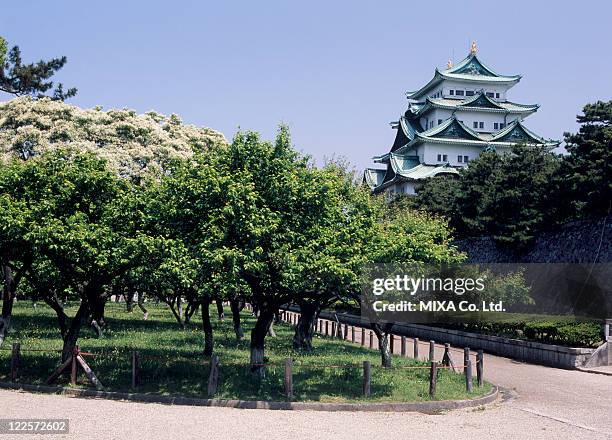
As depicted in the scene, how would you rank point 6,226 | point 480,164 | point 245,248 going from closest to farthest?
point 245,248 < point 6,226 < point 480,164

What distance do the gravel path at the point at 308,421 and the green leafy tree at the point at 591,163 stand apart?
18495mm

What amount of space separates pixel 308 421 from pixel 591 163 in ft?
83.6

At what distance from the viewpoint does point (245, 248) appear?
13766mm

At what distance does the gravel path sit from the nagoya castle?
49.1 m

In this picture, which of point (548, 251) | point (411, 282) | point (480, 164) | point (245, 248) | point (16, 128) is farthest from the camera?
point (480, 164)

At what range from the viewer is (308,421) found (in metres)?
12.4

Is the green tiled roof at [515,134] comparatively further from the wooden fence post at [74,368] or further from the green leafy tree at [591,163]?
the wooden fence post at [74,368]

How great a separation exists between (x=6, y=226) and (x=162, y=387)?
17.0ft

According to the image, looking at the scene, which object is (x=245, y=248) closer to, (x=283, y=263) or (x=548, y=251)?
(x=283, y=263)

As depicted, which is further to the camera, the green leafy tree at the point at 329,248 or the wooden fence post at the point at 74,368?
the wooden fence post at the point at 74,368

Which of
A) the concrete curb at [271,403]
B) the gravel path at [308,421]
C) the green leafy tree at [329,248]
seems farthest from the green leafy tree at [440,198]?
the gravel path at [308,421]

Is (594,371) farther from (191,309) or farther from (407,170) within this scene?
(407,170)

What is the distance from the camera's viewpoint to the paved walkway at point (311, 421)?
11.1m

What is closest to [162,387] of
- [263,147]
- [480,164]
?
[263,147]
